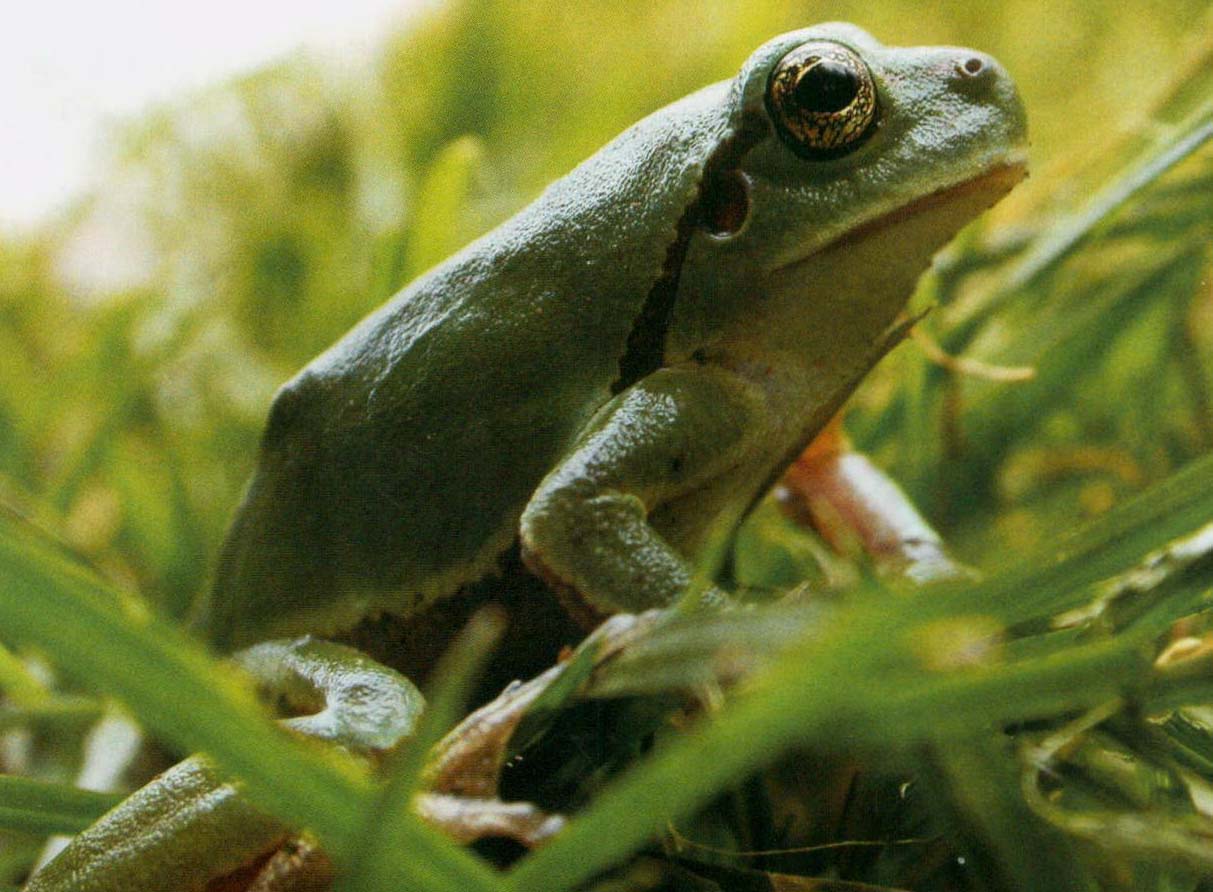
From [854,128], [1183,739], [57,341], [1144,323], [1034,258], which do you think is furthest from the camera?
[57,341]

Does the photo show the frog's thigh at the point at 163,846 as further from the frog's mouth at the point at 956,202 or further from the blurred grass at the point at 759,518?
the frog's mouth at the point at 956,202

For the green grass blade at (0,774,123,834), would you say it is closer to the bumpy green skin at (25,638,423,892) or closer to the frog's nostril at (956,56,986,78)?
the bumpy green skin at (25,638,423,892)

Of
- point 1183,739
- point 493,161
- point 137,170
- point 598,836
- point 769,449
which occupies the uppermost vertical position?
point 137,170

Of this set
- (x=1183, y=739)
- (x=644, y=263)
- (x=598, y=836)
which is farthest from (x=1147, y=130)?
(x=598, y=836)

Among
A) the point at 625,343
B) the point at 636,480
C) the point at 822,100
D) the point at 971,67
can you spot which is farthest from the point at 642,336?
the point at 971,67

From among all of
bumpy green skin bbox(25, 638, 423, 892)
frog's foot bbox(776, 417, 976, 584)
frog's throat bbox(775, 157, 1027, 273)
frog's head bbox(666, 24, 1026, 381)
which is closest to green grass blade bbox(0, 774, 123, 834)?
bumpy green skin bbox(25, 638, 423, 892)

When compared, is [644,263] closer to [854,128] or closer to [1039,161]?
[854,128]

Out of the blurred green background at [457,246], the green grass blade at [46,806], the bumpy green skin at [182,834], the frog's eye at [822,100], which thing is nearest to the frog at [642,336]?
the frog's eye at [822,100]
